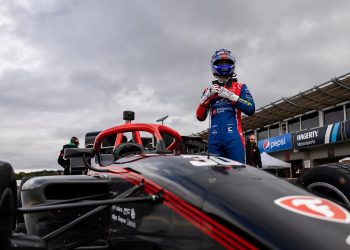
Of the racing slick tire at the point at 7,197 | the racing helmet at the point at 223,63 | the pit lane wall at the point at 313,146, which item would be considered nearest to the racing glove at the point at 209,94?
the racing helmet at the point at 223,63

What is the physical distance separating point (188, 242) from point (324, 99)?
2119 centimetres

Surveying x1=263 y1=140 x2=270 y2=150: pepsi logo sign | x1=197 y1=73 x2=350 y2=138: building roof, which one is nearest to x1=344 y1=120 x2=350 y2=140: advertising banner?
x1=197 y1=73 x2=350 y2=138: building roof

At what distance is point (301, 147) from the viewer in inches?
883

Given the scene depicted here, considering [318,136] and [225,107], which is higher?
[318,136]

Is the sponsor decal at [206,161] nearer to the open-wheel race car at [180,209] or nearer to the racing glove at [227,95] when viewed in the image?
the open-wheel race car at [180,209]

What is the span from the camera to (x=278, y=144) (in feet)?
80.2

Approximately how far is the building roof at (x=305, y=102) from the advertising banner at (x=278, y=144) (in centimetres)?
175

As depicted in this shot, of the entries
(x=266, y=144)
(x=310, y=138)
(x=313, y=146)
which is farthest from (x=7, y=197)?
(x=266, y=144)

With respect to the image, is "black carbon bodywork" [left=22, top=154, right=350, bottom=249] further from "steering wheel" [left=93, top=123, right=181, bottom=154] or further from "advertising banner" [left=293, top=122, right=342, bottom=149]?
"advertising banner" [left=293, top=122, right=342, bottom=149]

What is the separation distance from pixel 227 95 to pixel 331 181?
5.25 feet

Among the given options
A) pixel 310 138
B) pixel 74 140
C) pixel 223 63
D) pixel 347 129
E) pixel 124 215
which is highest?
pixel 347 129

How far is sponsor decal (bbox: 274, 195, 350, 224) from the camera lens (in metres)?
1.92

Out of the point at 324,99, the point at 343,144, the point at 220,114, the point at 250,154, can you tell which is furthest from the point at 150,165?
the point at 324,99

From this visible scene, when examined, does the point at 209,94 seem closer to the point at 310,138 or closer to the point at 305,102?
the point at 310,138
